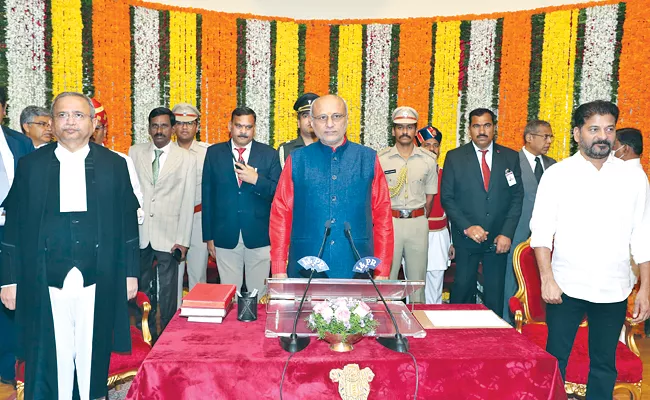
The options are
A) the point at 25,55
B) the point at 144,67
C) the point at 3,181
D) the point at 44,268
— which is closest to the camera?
the point at 44,268

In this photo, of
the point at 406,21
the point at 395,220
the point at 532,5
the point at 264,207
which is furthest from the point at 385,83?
the point at 264,207

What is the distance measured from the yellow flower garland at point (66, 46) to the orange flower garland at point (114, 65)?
0.17 m

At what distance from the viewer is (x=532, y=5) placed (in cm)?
633

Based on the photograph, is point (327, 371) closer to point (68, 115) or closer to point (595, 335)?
point (595, 335)

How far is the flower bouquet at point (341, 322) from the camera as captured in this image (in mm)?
1897

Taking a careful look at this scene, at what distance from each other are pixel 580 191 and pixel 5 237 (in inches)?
110

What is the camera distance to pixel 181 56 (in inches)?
237

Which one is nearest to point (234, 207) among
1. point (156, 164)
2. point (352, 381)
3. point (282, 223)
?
point (156, 164)

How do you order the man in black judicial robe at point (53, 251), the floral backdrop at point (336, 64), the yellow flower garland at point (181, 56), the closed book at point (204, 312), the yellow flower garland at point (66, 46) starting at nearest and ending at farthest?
the closed book at point (204, 312), the man in black judicial robe at point (53, 251), the yellow flower garland at point (66, 46), the floral backdrop at point (336, 64), the yellow flower garland at point (181, 56)

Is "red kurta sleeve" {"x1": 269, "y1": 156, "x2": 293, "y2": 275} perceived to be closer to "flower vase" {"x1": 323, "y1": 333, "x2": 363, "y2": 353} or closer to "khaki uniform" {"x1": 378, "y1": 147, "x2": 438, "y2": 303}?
"flower vase" {"x1": 323, "y1": 333, "x2": 363, "y2": 353}

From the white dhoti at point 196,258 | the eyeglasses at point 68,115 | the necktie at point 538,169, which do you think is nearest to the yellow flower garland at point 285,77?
the white dhoti at point 196,258

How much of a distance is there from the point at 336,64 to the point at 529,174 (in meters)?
2.89

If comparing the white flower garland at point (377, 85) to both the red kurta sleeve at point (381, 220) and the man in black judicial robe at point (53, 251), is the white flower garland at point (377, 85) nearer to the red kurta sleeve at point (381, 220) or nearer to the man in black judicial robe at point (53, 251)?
the red kurta sleeve at point (381, 220)

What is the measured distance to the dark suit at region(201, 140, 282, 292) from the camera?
393cm
